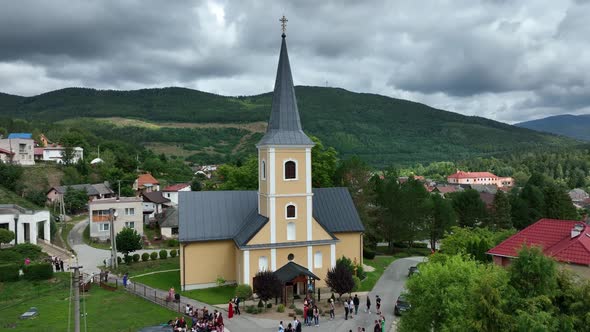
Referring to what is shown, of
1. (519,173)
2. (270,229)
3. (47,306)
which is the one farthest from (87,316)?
(519,173)

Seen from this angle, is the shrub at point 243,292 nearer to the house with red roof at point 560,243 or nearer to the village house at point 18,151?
the house with red roof at point 560,243

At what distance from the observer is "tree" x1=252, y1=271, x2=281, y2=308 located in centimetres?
2792

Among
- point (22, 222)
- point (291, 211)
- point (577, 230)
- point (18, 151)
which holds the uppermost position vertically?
point (18, 151)

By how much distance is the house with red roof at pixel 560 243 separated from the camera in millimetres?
24278

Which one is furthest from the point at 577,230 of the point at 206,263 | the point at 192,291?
the point at 192,291

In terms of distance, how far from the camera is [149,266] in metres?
39.6

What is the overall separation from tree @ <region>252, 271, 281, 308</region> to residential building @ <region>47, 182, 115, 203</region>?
4309cm

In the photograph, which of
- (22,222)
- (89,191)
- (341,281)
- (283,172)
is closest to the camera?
(341,281)

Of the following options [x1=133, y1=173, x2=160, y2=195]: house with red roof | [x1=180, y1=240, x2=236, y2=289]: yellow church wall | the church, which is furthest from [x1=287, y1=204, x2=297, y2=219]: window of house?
[x1=133, y1=173, x2=160, y2=195]: house with red roof

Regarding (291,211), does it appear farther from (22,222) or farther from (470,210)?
(470,210)

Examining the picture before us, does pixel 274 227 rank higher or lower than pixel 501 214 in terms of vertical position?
higher

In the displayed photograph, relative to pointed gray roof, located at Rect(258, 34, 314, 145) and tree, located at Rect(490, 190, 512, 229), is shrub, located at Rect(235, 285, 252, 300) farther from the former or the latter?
tree, located at Rect(490, 190, 512, 229)

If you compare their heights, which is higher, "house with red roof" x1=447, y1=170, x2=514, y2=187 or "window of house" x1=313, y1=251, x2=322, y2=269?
"house with red roof" x1=447, y1=170, x2=514, y2=187

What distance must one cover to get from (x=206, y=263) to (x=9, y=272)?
46.2 ft
